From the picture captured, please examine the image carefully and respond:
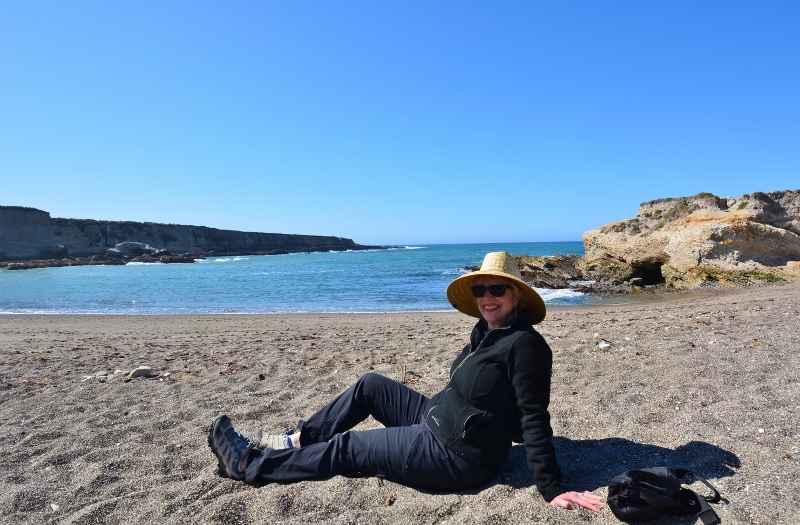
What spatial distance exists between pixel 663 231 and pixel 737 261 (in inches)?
157

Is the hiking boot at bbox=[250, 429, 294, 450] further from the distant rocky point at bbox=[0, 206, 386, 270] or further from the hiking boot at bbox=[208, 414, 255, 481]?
the distant rocky point at bbox=[0, 206, 386, 270]

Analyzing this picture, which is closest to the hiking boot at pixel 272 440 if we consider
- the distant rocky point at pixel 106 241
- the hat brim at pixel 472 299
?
the hat brim at pixel 472 299

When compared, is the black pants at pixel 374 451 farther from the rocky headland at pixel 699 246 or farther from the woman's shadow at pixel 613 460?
the rocky headland at pixel 699 246

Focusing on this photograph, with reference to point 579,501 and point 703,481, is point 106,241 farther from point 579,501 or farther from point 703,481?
point 703,481

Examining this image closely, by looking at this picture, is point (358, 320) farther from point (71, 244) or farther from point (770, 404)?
point (71, 244)

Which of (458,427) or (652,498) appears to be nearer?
(652,498)

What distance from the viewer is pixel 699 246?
60.7ft

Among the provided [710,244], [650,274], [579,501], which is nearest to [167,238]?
[650,274]

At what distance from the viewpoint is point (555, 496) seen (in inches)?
97.8

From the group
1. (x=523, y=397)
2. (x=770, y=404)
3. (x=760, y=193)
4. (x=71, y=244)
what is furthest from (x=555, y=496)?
(x=71, y=244)

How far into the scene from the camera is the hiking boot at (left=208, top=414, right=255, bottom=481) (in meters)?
2.96

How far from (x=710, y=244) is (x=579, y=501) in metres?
19.5

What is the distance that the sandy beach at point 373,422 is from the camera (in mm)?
2627

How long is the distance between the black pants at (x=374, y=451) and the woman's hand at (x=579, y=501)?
1.44 ft
